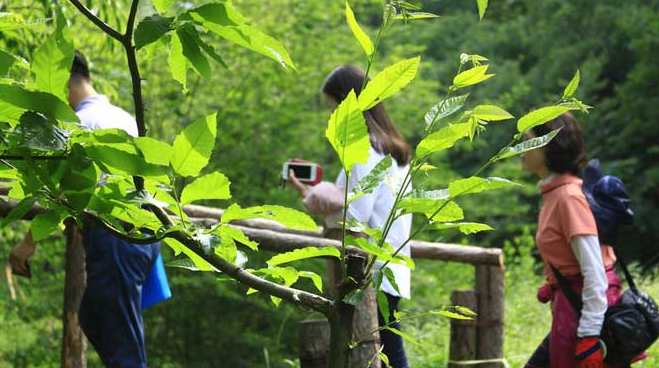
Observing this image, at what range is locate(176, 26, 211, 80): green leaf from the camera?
1175mm

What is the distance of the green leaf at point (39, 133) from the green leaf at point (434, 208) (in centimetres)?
45

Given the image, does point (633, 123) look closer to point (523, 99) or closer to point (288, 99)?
point (523, 99)

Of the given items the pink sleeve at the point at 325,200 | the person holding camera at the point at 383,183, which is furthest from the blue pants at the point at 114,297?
the person holding camera at the point at 383,183

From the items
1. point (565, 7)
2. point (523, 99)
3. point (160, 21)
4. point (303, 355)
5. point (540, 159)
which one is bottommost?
point (303, 355)

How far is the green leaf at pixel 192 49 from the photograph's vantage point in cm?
117

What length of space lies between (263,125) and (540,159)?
629cm

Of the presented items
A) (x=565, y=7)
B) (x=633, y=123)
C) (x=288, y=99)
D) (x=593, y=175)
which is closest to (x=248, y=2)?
(x=288, y=99)

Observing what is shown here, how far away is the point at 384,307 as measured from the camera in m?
1.27

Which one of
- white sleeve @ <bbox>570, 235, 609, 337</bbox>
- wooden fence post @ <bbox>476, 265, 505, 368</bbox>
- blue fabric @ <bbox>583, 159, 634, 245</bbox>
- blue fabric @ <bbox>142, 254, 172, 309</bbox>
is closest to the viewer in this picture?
white sleeve @ <bbox>570, 235, 609, 337</bbox>

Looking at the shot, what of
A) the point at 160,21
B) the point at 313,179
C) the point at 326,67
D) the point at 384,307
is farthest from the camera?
the point at 326,67

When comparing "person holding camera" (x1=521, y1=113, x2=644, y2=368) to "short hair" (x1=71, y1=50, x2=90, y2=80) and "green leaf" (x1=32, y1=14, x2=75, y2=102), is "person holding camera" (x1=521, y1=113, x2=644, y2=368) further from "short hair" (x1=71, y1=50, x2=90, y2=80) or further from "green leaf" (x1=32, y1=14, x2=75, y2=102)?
"green leaf" (x1=32, y1=14, x2=75, y2=102)

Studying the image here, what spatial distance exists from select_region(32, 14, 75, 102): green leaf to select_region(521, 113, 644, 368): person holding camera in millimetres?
2384

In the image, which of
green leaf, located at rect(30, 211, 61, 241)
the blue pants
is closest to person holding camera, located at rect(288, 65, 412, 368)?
the blue pants

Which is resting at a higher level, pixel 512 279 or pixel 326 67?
pixel 326 67
